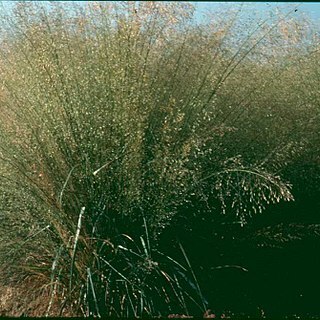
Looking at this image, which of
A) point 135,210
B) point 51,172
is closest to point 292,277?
point 135,210

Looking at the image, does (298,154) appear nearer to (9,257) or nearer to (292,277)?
(292,277)

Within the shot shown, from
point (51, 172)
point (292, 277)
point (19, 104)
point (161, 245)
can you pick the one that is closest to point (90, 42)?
point (19, 104)

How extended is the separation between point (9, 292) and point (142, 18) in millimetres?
1416

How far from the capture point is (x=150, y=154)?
3.32 metres

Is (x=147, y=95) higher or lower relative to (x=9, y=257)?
higher

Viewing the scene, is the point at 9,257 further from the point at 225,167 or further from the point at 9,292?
the point at 225,167

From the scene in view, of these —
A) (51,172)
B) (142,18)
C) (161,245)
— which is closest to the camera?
(51,172)

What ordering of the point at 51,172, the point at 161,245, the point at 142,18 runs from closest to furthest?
the point at 51,172, the point at 161,245, the point at 142,18

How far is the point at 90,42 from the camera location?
355 cm

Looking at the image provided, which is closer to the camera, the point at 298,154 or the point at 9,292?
the point at 9,292

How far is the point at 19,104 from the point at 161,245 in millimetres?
886

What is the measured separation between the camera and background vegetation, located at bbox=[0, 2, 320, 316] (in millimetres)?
3098

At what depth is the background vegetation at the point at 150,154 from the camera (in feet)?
10.2

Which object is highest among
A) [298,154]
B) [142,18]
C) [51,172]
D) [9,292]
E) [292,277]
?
[142,18]
